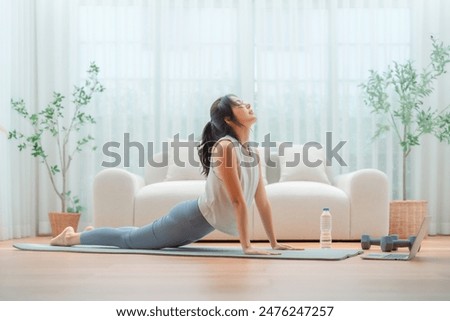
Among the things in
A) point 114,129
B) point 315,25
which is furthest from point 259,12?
point 114,129

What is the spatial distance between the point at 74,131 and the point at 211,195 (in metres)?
3.26

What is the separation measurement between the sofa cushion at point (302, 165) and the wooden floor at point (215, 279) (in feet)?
7.03

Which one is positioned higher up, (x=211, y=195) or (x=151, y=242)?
(x=211, y=195)

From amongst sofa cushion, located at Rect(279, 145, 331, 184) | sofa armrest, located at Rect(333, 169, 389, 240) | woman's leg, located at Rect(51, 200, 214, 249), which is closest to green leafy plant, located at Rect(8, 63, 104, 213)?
sofa cushion, located at Rect(279, 145, 331, 184)

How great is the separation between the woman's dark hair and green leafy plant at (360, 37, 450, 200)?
273 centimetres

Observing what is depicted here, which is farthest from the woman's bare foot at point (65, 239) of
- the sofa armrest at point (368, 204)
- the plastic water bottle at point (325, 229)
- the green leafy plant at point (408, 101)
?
the green leafy plant at point (408, 101)

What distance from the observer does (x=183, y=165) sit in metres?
5.91

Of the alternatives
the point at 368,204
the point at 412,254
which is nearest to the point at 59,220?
the point at 368,204

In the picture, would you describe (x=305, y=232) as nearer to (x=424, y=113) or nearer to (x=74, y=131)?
(x=424, y=113)

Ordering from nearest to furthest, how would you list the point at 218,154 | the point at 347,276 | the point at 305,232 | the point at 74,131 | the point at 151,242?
the point at 347,276 < the point at 218,154 < the point at 151,242 < the point at 305,232 < the point at 74,131

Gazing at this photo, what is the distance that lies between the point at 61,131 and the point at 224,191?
3.34 meters

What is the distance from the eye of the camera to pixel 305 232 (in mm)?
5309

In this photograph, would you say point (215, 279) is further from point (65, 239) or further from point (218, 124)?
point (65, 239)
